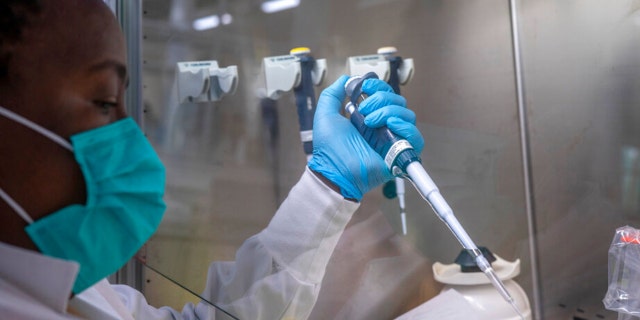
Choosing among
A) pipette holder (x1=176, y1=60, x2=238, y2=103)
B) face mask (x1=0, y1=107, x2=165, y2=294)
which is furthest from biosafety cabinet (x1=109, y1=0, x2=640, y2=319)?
face mask (x1=0, y1=107, x2=165, y2=294)

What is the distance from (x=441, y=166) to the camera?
1.29 m

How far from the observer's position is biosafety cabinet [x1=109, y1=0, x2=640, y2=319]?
1.05 m

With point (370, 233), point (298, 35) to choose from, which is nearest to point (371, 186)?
point (370, 233)

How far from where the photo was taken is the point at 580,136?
4.00 feet

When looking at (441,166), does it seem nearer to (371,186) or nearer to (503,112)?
(503,112)

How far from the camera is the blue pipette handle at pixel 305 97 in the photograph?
1.00m

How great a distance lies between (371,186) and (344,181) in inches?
2.2

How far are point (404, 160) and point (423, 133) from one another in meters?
0.43

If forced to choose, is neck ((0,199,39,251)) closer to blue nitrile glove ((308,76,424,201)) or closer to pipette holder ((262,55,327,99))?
blue nitrile glove ((308,76,424,201))

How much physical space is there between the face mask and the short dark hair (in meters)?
0.05

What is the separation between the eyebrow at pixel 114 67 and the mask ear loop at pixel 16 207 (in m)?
0.17

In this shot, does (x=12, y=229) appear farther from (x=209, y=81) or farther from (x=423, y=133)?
(x=423, y=133)

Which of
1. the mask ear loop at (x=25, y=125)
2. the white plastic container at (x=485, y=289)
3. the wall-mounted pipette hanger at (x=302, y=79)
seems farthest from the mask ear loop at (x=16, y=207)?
the white plastic container at (x=485, y=289)

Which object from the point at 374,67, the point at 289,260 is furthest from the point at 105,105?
the point at 374,67
